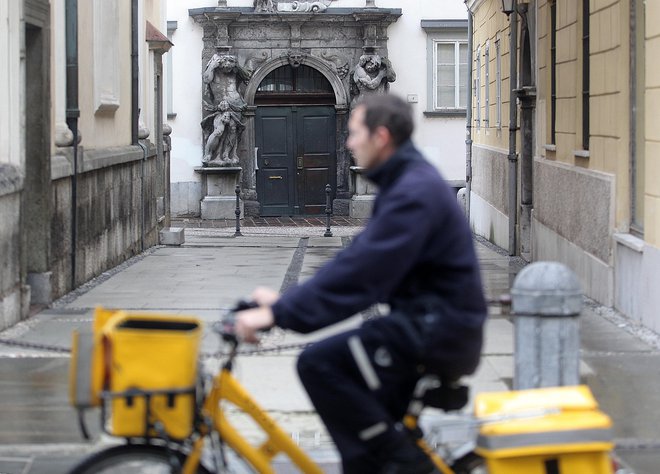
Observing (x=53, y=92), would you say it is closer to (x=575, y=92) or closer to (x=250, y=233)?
(x=575, y=92)

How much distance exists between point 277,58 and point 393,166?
90.0 feet

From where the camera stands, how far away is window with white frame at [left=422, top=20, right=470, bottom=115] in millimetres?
31797

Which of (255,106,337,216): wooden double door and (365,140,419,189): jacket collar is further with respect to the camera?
(255,106,337,216): wooden double door

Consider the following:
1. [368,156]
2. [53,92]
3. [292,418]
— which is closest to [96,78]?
[53,92]

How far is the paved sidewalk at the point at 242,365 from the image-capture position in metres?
6.82

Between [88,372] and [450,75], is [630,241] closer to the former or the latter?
[88,372]

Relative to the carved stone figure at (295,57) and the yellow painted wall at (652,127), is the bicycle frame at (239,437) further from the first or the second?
the carved stone figure at (295,57)

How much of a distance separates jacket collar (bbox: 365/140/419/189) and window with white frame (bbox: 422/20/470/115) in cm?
2768

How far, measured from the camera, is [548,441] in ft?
13.4

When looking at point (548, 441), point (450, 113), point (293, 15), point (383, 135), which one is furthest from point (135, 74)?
point (548, 441)

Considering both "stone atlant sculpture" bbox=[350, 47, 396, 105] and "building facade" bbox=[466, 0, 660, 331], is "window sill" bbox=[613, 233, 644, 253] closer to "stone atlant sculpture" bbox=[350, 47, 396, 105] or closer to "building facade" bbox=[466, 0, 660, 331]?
"building facade" bbox=[466, 0, 660, 331]

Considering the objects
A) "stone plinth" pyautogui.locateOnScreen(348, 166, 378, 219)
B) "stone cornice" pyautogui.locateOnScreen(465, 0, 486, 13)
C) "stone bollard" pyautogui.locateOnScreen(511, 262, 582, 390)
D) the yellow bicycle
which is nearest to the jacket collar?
the yellow bicycle

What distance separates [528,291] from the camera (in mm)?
5730

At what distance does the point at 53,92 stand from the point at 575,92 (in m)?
5.74
